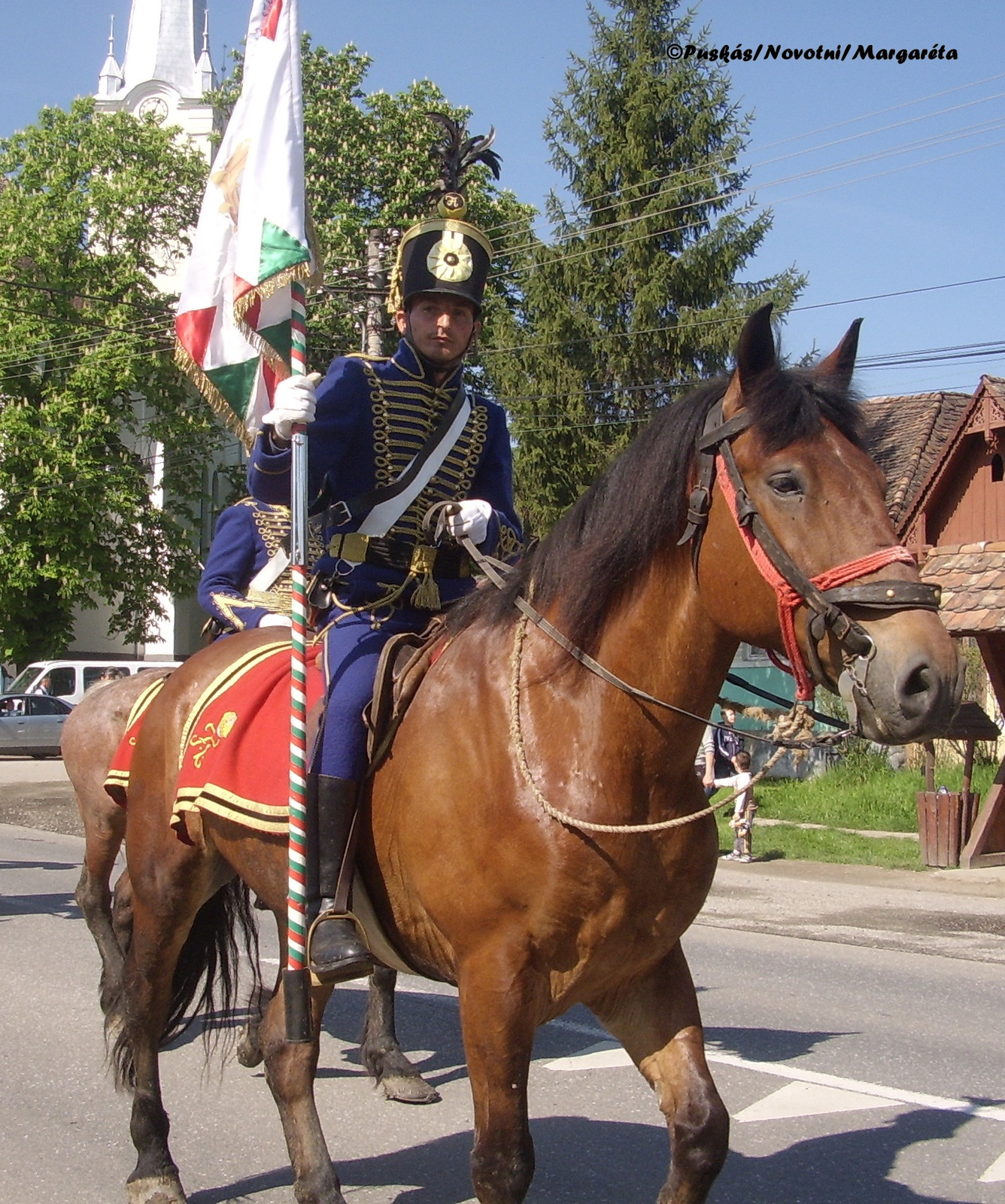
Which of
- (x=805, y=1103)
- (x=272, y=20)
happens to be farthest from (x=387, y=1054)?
(x=272, y=20)

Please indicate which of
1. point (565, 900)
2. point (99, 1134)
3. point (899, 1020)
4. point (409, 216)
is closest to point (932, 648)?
point (565, 900)

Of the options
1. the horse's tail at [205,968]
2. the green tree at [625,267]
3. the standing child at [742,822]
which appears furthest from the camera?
the green tree at [625,267]

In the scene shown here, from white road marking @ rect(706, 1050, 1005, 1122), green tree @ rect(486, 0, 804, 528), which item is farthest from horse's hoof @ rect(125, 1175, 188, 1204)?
green tree @ rect(486, 0, 804, 528)

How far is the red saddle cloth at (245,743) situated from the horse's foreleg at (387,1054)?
1.52 metres

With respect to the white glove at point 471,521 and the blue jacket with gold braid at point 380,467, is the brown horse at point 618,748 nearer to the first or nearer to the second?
the white glove at point 471,521

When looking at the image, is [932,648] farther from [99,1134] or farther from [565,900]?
[99,1134]

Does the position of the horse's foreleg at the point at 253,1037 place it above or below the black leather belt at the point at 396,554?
below

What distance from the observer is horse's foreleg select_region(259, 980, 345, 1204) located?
4164mm

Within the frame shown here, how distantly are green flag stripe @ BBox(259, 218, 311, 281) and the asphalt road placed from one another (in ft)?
10.6

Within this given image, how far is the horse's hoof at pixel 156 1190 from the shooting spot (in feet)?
14.7

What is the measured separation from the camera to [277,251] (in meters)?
4.42

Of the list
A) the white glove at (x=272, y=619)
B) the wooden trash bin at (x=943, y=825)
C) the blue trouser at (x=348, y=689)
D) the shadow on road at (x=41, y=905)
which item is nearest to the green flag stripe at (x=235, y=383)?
the blue trouser at (x=348, y=689)

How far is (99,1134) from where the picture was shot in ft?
17.5

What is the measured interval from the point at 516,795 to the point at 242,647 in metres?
2.01
